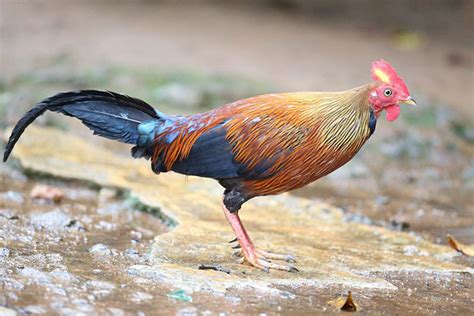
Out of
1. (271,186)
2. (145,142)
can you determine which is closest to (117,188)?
(145,142)

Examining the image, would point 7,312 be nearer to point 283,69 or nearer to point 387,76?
point 387,76

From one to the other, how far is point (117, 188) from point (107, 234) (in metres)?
1.10

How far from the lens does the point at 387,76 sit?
17.4 feet

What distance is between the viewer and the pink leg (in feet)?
16.9

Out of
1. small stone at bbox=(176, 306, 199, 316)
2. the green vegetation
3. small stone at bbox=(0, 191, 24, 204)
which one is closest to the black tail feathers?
small stone at bbox=(0, 191, 24, 204)

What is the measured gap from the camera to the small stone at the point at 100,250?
17.0ft

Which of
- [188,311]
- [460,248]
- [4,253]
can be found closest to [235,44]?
[460,248]

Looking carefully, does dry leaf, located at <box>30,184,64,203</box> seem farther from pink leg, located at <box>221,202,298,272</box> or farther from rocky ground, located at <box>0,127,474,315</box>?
pink leg, located at <box>221,202,298,272</box>

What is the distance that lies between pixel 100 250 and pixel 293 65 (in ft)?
21.7

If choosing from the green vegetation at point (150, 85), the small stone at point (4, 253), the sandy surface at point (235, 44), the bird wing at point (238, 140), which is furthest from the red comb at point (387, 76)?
the sandy surface at point (235, 44)

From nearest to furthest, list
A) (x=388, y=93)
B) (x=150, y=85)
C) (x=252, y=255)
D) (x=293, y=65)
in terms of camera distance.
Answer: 1. (x=252, y=255)
2. (x=388, y=93)
3. (x=150, y=85)
4. (x=293, y=65)

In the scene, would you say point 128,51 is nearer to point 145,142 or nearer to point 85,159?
point 85,159

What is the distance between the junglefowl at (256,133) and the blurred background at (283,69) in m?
1.11

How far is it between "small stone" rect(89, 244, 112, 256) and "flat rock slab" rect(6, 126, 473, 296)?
0.94 feet
